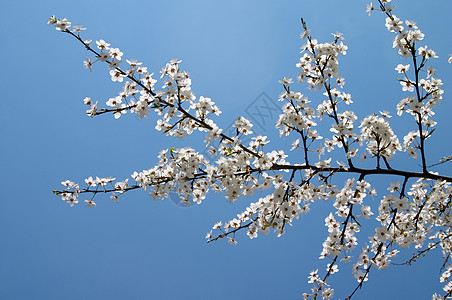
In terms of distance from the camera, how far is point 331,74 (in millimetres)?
5066

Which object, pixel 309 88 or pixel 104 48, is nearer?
pixel 104 48

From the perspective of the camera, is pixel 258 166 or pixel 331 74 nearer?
pixel 258 166

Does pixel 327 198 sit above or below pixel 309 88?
below

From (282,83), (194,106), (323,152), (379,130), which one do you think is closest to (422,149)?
(379,130)

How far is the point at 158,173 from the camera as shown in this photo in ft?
16.9

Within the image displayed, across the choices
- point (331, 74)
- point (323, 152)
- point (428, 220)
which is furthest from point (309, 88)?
point (428, 220)

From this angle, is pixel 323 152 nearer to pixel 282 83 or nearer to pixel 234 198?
pixel 282 83

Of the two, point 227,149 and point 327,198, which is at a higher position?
point 227,149

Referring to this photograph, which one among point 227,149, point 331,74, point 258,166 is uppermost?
point 331,74

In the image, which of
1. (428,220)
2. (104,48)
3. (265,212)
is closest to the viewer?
(104,48)

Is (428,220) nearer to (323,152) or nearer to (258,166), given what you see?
(323,152)

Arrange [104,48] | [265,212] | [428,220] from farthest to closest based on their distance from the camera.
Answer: [428,220]
[265,212]
[104,48]

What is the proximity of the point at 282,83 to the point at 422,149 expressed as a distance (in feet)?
7.38

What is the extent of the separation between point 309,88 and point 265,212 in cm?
209
